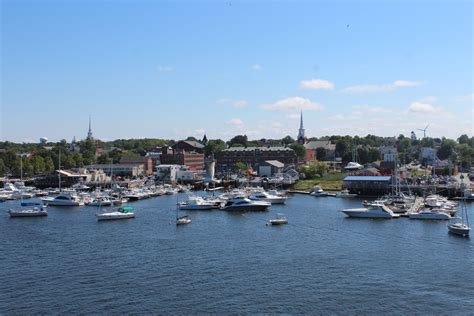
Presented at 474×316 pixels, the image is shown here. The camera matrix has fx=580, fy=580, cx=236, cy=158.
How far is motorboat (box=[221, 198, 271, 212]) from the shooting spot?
5919cm

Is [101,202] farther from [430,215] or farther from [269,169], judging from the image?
[269,169]

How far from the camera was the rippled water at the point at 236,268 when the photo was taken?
2452 cm

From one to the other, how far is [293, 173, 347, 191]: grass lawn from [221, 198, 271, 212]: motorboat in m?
29.3

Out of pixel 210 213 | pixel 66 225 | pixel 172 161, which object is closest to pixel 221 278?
pixel 66 225

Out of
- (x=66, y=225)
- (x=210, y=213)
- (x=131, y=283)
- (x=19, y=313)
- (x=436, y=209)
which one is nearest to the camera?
(x=19, y=313)

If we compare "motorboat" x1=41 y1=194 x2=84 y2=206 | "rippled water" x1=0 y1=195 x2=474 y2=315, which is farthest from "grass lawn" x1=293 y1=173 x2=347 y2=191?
"rippled water" x1=0 y1=195 x2=474 y2=315

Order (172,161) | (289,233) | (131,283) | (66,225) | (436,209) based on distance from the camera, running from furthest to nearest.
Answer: (172,161)
(436,209)
(66,225)
(289,233)
(131,283)

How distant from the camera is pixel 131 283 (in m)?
27.7

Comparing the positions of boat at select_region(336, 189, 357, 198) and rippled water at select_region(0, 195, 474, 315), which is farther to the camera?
boat at select_region(336, 189, 357, 198)

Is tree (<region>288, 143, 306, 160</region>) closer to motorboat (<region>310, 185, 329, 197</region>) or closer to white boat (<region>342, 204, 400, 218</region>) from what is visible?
motorboat (<region>310, 185, 329, 197</region>)

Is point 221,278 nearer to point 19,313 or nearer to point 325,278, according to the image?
point 325,278

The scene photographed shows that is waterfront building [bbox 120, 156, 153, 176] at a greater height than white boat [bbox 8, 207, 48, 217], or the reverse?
waterfront building [bbox 120, 156, 153, 176]

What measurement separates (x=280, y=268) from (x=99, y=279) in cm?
940

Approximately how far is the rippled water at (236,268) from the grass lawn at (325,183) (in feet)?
130
